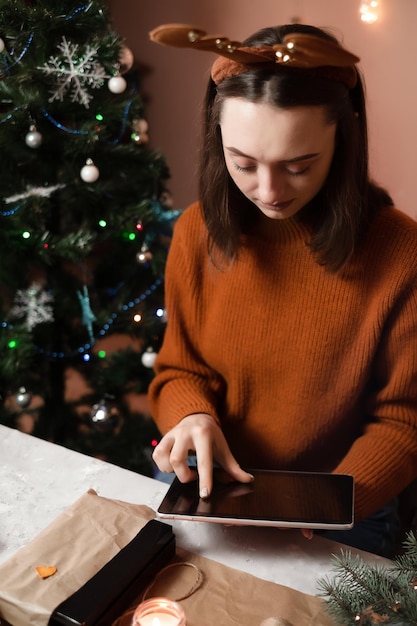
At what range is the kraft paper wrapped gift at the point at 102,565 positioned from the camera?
67 centimetres

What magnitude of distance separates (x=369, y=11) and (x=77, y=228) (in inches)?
34.7

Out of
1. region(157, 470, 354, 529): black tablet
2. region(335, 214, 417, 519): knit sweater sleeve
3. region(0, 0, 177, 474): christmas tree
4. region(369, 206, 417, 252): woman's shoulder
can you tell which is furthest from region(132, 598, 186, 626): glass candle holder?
region(0, 0, 177, 474): christmas tree

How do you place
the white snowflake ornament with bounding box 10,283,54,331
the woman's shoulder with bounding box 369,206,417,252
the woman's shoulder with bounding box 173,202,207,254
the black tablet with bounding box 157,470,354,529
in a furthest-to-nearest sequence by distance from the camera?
1. the white snowflake ornament with bounding box 10,283,54,331
2. the woman's shoulder with bounding box 173,202,207,254
3. the woman's shoulder with bounding box 369,206,417,252
4. the black tablet with bounding box 157,470,354,529

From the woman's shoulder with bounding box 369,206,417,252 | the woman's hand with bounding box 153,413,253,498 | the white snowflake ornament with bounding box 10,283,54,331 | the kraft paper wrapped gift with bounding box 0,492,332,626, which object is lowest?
the white snowflake ornament with bounding box 10,283,54,331

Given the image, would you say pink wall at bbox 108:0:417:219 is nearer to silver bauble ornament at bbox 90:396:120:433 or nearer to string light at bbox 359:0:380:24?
string light at bbox 359:0:380:24

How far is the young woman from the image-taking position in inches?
33.4

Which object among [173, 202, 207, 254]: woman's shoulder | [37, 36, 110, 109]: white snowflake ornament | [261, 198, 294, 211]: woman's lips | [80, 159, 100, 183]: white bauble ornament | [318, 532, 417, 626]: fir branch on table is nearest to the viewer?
[318, 532, 417, 626]: fir branch on table

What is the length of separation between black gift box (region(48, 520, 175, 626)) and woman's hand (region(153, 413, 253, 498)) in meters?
0.11

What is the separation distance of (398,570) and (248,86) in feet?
2.03

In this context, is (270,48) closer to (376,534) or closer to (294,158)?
(294,158)

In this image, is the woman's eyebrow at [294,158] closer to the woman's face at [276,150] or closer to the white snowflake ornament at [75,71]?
the woman's face at [276,150]

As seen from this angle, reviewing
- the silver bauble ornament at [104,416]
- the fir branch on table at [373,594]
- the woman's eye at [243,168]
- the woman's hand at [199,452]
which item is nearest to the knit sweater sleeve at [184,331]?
the woman's hand at [199,452]

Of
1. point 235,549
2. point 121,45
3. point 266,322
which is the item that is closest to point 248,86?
point 266,322

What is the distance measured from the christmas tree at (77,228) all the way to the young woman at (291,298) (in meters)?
0.52
